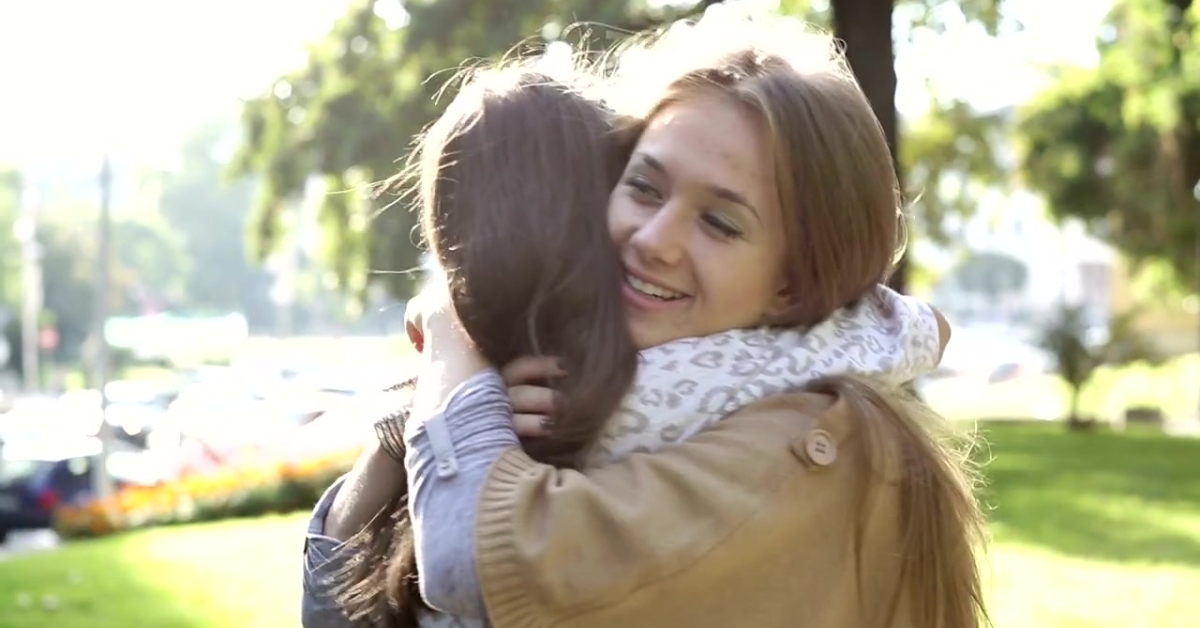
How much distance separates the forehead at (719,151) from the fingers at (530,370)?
0.24m

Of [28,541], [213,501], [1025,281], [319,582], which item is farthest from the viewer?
[1025,281]

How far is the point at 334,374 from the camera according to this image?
1425 inches

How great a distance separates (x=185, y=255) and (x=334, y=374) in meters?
29.6

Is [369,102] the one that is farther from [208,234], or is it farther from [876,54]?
[208,234]

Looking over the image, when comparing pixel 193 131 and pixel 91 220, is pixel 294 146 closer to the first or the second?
pixel 91 220

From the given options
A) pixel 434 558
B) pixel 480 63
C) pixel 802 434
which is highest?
pixel 480 63

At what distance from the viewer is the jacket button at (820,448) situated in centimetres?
138

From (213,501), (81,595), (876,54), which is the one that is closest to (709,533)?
(876,54)

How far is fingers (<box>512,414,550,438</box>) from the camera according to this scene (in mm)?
1385

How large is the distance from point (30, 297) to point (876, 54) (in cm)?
2970

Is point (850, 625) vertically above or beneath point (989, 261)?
above

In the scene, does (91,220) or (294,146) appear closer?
(294,146)

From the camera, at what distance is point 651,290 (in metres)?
1.46

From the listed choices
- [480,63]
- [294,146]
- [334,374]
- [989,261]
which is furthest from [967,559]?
[989,261]
